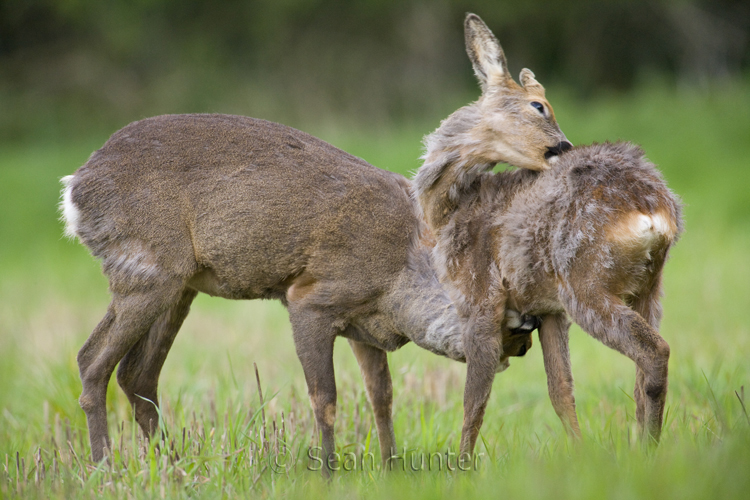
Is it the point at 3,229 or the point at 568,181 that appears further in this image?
the point at 3,229

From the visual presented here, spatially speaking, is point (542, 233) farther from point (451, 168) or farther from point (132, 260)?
point (132, 260)

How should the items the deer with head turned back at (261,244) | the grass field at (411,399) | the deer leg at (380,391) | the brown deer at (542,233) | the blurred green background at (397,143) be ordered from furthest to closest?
the blurred green background at (397,143)
the deer leg at (380,391)
the deer with head turned back at (261,244)
the brown deer at (542,233)
the grass field at (411,399)

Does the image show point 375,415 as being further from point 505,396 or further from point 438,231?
point 505,396

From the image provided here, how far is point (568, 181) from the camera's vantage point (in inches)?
152

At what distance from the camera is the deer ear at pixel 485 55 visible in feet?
14.2

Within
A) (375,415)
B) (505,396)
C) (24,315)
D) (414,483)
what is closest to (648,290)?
(414,483)

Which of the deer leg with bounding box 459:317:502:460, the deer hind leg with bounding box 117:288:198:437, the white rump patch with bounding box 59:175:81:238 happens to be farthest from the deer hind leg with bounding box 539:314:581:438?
the white rump patch with bounding box 59:175:81:238

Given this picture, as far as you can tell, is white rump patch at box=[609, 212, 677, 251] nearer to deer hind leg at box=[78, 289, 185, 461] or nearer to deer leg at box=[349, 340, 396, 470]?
deer leg at box=[349, 340, 396, 470]

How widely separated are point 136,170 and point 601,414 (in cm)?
314

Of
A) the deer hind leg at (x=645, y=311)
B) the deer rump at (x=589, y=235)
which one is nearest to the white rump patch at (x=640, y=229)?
the deer rump at (x=589, y=235)

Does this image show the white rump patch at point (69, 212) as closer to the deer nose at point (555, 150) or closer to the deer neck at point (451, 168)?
the deer neck at point (451, 168)

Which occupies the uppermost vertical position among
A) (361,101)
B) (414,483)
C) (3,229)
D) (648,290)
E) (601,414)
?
(361,101)

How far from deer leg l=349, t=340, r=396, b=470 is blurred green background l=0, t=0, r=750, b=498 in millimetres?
217

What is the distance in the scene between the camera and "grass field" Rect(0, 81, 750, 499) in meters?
3.32
